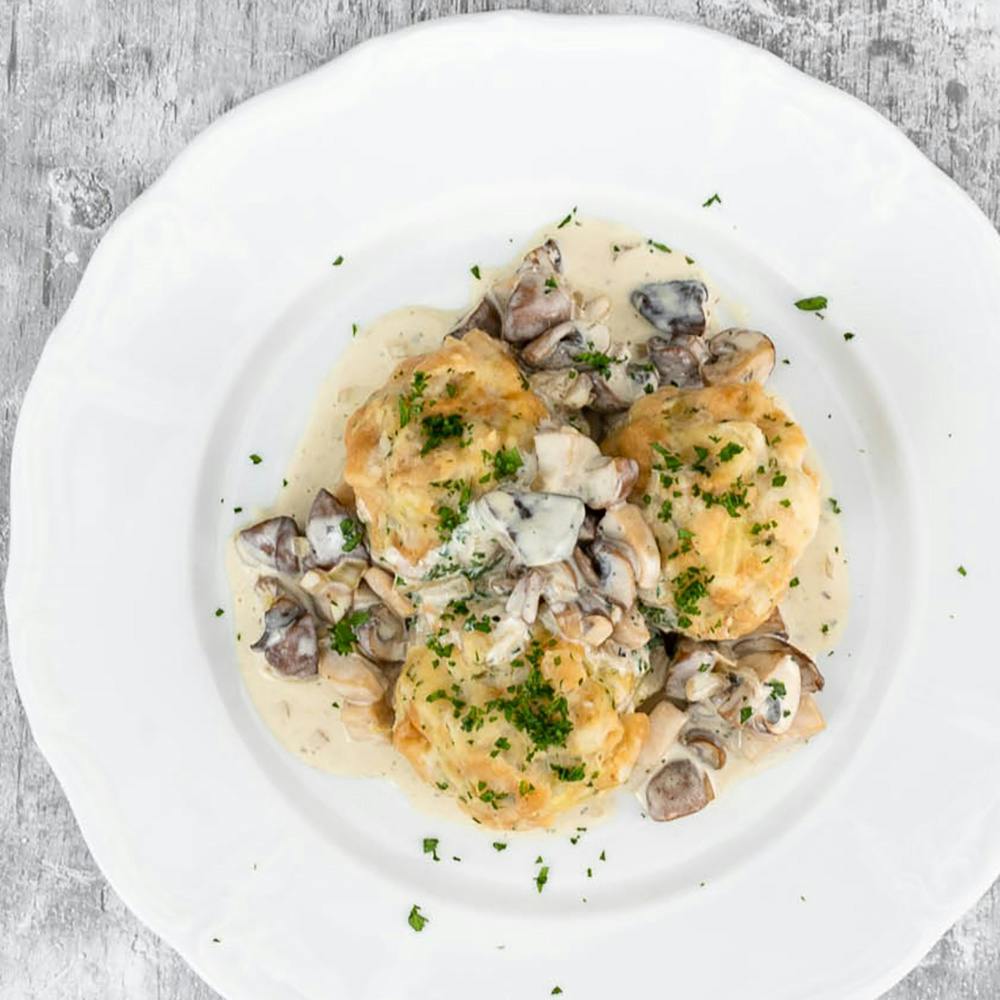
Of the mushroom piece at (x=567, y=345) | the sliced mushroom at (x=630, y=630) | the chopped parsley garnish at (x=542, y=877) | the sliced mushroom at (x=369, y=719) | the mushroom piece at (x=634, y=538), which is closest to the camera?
the mushroom piece at (x=634, y=538)

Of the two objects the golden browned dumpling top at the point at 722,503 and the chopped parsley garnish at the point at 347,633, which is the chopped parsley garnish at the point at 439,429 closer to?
the golden browned dumpling top at the point at 722,503

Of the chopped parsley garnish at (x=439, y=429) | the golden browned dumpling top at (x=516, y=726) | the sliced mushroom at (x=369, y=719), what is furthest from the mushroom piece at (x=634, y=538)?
the sliced mushroom at (x=369, y=719)

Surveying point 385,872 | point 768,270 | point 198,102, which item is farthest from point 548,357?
point 385,872

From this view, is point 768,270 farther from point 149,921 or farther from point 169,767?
point 149,921

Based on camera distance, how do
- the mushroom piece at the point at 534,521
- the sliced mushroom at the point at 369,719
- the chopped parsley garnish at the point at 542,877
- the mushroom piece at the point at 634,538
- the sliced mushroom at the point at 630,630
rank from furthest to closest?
the chopped parsley garnish at the point at 542,877 < the sliced mushroom at the point at 369,719 < the sliced mushroom at the point at 630,630 < the mushroom piece at the point at 634,538 < the mushroom piece at the point at 534,521

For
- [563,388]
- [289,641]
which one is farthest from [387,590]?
[563,388]

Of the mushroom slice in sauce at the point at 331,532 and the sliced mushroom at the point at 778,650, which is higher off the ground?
the mushroom slice in sauce at the point at 331,532
